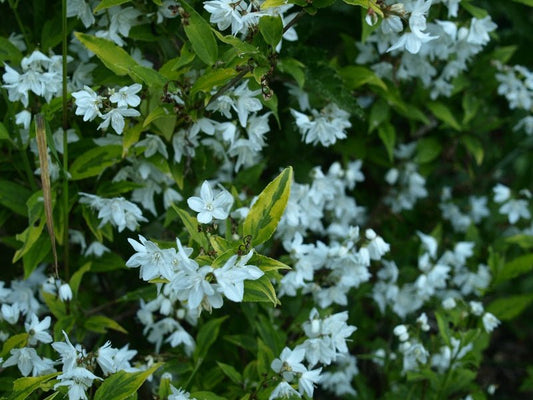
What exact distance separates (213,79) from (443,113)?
63.2 inches

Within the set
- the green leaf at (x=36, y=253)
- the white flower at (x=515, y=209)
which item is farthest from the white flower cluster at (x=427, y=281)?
the green leaf at (x=36, y=253)

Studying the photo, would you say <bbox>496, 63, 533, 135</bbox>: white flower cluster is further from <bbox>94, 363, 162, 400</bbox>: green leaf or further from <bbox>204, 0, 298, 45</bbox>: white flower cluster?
<bbox>94, 363, 162, 400</bbox>: green leaf

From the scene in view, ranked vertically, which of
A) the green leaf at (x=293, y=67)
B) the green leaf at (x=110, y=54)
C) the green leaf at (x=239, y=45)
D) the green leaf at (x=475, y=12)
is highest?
the green leaf at (x=239, y=45)

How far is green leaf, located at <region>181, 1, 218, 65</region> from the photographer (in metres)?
2.41

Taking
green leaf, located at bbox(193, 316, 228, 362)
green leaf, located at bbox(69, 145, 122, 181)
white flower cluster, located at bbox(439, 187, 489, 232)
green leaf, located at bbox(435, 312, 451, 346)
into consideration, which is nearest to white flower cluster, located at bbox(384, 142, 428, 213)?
white flower cluster, located at bbox(439, 187, 489, 232)

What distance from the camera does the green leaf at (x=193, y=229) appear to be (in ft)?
7.21

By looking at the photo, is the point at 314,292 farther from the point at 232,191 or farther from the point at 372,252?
the point at 232,191

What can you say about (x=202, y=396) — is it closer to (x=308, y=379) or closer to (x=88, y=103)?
(x=308, y=379)

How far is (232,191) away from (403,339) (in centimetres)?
100

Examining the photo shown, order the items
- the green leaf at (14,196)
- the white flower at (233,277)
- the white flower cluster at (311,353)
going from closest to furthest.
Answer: the white flower at (233,277) → the white flower cluster at (311,353) → the green leaf at (14,196)

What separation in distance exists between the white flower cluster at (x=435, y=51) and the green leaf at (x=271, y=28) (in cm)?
57

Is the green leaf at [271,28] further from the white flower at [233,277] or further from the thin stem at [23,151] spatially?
the thin stem at [23,151]

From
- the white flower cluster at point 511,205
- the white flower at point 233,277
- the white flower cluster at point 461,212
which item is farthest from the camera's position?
the white flower cluster at point 461,212

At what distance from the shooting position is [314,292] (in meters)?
3.06
